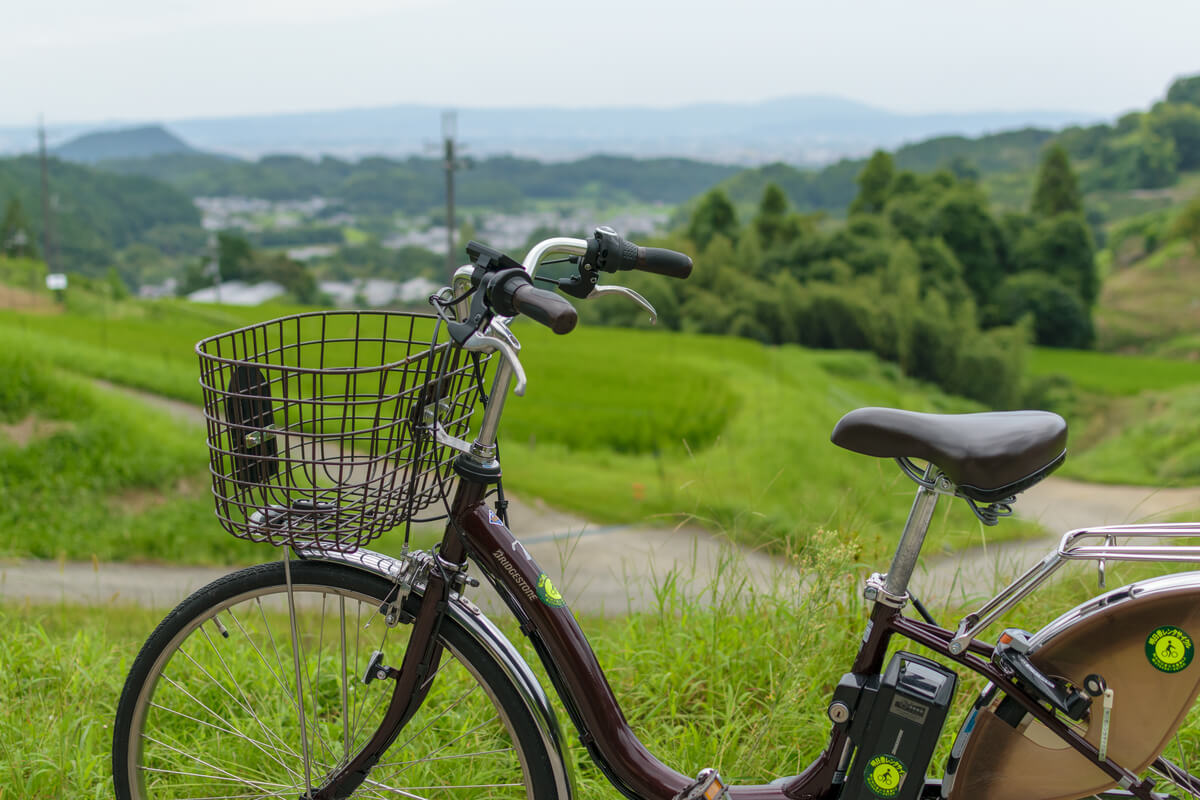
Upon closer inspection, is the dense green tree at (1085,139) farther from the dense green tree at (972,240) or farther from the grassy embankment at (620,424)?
the grassy embankment at (620,424)

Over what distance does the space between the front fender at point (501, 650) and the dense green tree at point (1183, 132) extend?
61.4 m

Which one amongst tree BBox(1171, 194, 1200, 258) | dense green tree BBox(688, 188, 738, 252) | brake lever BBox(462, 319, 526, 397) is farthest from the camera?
dense green tree BBox(688, 188, 738, 252)

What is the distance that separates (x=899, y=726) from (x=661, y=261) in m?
0.89

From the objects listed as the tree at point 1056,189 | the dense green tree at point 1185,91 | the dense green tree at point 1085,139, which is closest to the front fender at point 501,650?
the tree at point 1056,189

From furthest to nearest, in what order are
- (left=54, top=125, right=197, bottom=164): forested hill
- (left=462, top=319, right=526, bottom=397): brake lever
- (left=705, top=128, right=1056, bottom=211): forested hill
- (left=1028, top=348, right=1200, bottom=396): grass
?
(left=54, top=125, right=197, bottom=164): forested hill < (left=705, top=128, right=1056, bottom=211): forested hill < (left=1028, top=348, right=1200, bottom=396): grass < (left=462, top=319, right=526, bottom=397): brake lever

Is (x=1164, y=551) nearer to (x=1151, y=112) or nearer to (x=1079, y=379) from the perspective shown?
(x=1079, y=379)

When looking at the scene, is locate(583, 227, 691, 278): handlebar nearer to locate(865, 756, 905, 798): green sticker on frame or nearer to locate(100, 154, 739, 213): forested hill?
locate(865, 756, 905, 798): green sticker on frame

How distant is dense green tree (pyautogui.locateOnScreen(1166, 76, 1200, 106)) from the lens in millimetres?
55156

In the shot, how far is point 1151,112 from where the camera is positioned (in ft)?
178

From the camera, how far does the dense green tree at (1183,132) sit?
5200 centimetres

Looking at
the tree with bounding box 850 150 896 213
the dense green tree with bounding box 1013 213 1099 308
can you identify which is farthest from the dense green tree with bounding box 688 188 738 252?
the dense green tree with bounding box 1013 213 1099 308

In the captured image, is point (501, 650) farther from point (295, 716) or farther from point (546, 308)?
point (295, 716)

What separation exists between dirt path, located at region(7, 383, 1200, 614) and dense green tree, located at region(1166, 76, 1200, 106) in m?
47.8

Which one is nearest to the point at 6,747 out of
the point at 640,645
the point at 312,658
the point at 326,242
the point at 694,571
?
the point at 312,658
